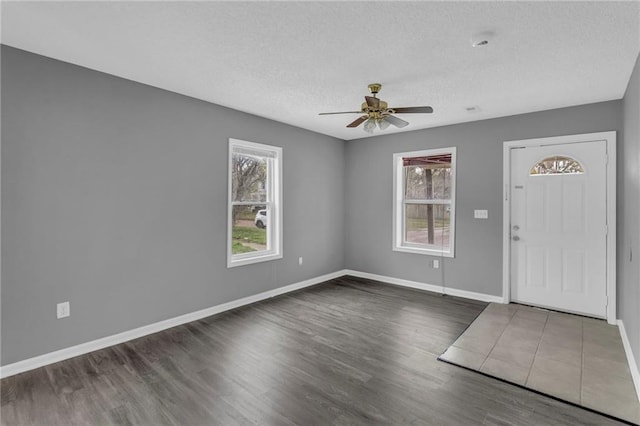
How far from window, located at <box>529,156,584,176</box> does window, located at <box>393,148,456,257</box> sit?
103 centimetres

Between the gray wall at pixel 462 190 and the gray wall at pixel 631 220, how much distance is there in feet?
2.27

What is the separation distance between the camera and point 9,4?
195 cm

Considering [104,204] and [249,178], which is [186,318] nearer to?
[104,204]

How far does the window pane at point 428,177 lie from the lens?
495 cm

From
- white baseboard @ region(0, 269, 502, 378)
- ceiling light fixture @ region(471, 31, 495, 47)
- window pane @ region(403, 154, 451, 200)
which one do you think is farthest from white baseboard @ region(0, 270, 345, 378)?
ceiling light fixture @ region(471, 31, 495, 47)

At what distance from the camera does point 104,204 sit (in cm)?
297

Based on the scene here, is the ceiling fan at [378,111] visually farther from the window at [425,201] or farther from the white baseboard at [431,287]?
the white baseboard at [431,287]

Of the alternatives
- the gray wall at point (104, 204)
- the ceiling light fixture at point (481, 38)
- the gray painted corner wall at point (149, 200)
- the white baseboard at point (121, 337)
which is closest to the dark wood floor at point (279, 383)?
the white baseboard at point (121, 337)

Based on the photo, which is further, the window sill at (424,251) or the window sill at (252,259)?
the window sill at (424,251)

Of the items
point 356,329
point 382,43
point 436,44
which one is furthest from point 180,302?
point 436,44

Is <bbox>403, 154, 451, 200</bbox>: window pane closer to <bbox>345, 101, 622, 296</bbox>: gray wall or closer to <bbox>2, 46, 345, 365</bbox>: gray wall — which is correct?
<bbox>345, 101, 622, 296</bbox>: gray wall

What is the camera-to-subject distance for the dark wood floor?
2.04 metres

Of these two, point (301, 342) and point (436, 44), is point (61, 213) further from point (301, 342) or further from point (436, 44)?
point (436, 44)

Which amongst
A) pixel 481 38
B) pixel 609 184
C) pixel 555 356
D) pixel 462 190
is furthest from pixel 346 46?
pixel 609 184
